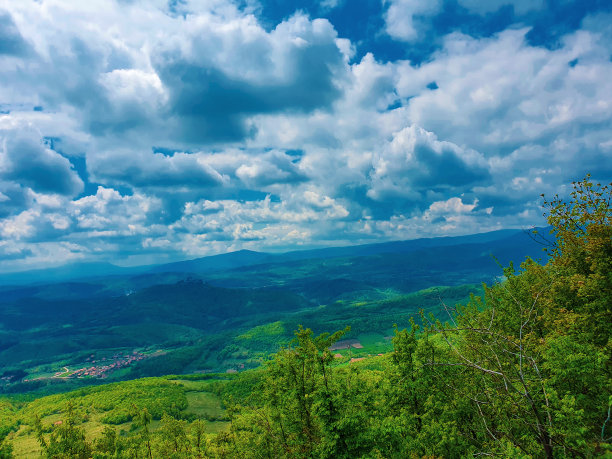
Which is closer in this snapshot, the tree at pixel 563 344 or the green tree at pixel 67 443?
the tree at pixel 563 344

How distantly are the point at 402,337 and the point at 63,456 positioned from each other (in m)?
24.2

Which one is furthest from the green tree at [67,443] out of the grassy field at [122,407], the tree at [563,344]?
the grassy field at [122,407]

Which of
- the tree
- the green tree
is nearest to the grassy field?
the green tree

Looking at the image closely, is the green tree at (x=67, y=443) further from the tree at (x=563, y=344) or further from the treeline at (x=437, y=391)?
the tree at (x=563, y=344)

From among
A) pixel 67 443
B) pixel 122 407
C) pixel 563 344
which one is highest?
pixel 563 344

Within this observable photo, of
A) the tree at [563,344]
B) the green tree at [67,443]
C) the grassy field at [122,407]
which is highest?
the tree at [563,344]

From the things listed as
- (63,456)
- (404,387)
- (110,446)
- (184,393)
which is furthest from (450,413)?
(184,393)

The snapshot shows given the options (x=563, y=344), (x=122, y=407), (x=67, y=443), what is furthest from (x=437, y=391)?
(x=122, y=407)

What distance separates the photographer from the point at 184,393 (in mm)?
141250

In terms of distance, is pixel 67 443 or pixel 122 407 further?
pixel 122 407

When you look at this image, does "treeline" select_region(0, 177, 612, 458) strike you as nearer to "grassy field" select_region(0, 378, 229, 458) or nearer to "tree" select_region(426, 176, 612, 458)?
"tree" select_region(426, 176, 612, 458)

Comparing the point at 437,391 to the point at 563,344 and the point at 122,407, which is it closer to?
the point at 563,344

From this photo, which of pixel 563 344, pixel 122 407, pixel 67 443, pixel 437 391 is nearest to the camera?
Answer: pixel 563 344

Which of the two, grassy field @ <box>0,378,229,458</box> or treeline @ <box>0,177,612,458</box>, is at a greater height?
Result: treeline @ <box>0,177,612,458</box>
